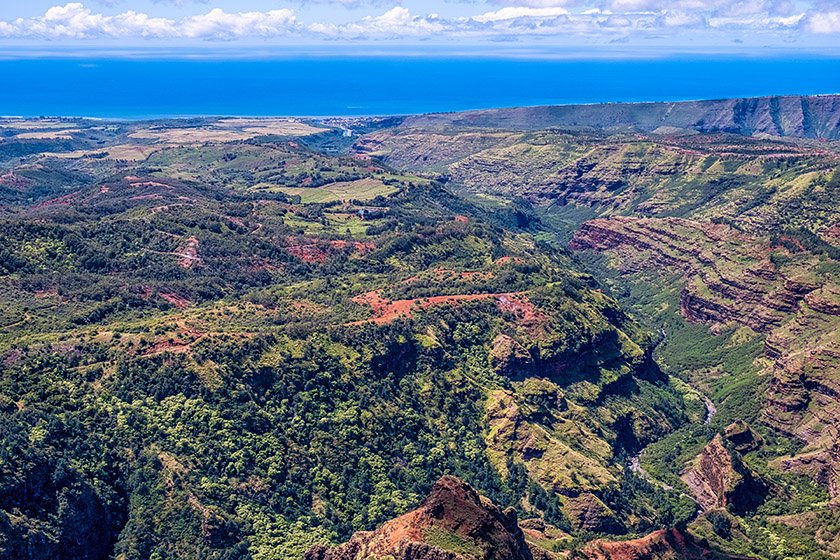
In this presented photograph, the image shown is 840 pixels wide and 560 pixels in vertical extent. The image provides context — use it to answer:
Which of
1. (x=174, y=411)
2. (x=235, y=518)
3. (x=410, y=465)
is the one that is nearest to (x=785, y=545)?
(x=410, y=465)

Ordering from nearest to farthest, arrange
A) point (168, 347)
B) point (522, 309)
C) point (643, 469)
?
point (168, 347) → point (643, 469) → point (522, 309)

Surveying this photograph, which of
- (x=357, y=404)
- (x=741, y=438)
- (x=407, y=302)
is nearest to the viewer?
(x=357, y=404)

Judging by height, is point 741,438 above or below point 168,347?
below

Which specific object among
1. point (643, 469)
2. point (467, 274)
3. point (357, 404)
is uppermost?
point (467, 274)

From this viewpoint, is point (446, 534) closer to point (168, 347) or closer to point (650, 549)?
point (650, 549)

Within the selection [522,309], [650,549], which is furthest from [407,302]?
[650,549]

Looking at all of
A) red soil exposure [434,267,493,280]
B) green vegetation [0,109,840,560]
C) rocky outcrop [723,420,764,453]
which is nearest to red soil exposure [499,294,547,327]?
green vegetation [0,109,840,560]

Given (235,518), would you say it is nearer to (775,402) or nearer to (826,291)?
(775,402)
